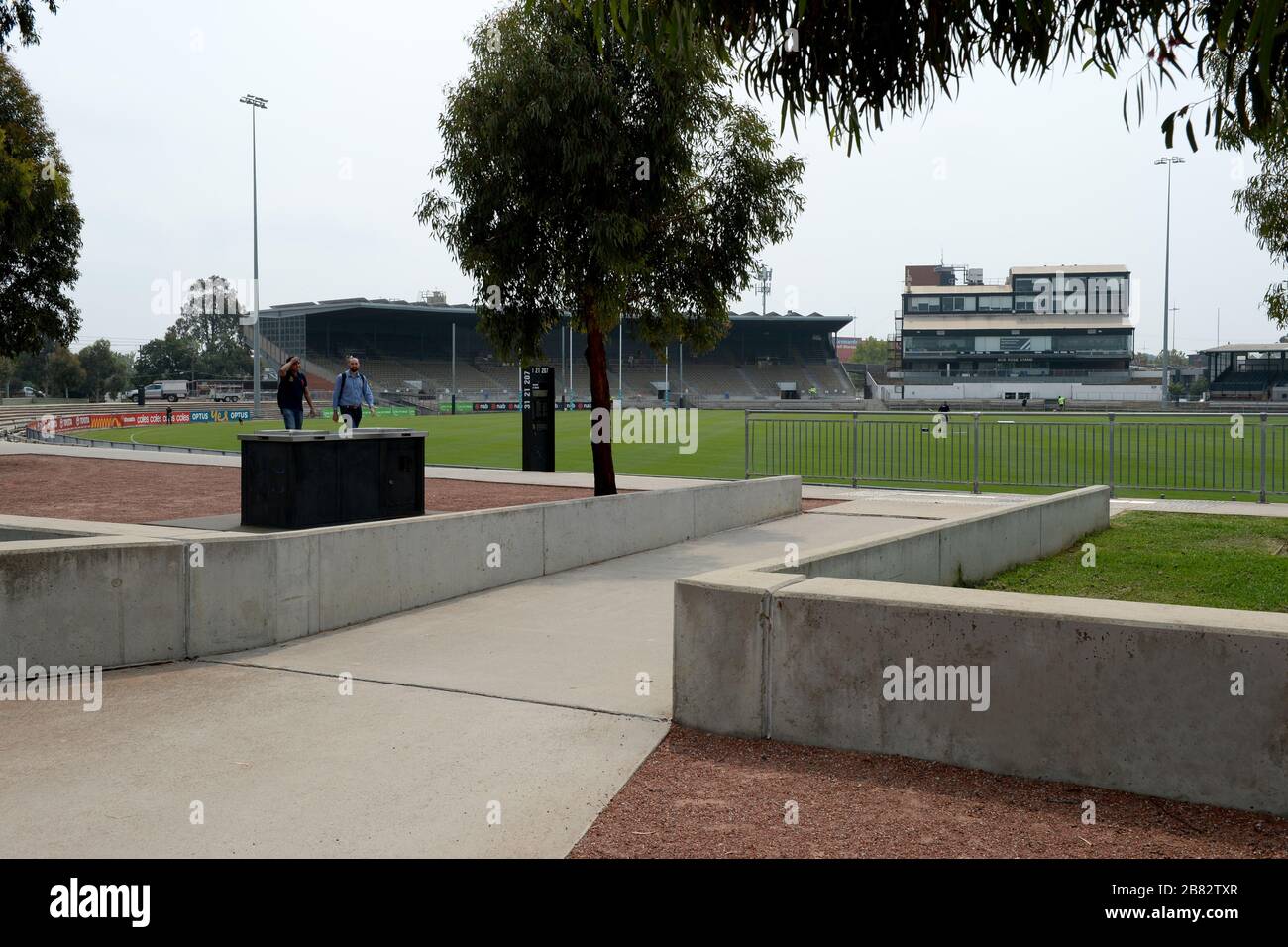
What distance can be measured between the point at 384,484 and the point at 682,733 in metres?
8.07

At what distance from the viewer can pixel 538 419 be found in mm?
24062

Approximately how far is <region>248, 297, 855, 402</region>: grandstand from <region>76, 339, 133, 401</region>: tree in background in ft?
47.7

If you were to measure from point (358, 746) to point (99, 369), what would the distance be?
11625cm

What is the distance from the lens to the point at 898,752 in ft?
16.8

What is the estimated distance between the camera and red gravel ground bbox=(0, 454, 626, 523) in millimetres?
15875

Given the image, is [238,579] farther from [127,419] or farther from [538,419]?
[127,419]

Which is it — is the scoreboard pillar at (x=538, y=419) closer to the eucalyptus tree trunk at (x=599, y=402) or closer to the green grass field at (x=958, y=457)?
the green grass field at (x=958, y=457)

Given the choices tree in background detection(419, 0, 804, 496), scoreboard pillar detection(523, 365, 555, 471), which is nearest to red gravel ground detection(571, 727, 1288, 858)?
tree in background detection(419, 0, 804, 496)

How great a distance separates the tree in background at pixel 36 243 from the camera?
24984 millimetres

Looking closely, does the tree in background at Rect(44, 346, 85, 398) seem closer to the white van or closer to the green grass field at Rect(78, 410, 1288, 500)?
the white van
